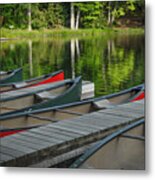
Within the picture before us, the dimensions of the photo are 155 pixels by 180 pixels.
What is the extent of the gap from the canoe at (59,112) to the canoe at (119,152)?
33 cm

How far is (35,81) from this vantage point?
12.2 feet

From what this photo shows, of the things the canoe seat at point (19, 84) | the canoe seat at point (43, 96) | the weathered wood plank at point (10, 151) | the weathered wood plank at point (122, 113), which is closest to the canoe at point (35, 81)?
the canoe seat at point (19, 84)

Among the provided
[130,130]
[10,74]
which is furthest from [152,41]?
[10,74]

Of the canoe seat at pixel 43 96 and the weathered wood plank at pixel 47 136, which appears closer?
the weathered wood plank at pixel 47 136

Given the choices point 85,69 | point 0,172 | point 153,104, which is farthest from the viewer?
point 85,69

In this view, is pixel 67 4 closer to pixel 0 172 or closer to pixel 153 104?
pixel 153 104

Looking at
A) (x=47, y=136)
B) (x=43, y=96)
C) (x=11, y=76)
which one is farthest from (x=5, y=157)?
(x=43, y=96)

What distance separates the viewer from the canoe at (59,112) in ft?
11.2

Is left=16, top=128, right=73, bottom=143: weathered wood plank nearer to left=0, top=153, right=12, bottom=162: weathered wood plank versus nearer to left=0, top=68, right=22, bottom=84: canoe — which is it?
left=0, top=153, right=12, bottom=162: weathered wood plank

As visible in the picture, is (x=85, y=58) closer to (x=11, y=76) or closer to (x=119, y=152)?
(x=11, y=76)

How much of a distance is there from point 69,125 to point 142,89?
55cm

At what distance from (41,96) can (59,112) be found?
0.61m

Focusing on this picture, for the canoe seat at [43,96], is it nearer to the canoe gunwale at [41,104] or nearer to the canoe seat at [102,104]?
the canoe gunwale at [41,104]

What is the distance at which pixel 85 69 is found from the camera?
3.49m
